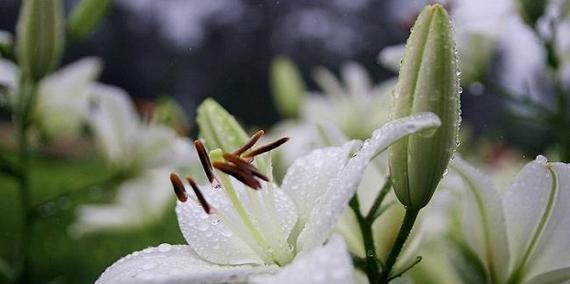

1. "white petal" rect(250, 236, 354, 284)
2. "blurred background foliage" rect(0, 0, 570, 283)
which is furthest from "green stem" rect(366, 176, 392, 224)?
"blurred background foliage" rect(0, 0, 570, 283)

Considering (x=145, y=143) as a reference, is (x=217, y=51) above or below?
below

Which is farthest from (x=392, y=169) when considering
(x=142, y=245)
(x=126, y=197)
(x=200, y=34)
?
(x=200, y=34)

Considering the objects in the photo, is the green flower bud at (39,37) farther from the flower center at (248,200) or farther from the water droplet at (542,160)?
the water droplet at (542,160)

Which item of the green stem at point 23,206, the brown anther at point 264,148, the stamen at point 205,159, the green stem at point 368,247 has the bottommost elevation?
the green stem at point 23,206

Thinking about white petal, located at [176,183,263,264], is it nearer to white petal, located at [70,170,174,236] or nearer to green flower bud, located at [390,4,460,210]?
green flower bud, located at [390,4,460,210]

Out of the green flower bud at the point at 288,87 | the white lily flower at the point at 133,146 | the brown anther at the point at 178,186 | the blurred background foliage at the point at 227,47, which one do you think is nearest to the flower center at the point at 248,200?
the brown anther at the point at 178,186

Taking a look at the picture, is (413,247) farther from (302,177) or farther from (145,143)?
(145,143)

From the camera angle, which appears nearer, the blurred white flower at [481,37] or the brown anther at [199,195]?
the brown anther at [199,195]

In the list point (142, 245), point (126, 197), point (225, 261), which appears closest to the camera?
point (225, 261)
